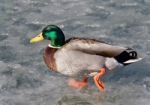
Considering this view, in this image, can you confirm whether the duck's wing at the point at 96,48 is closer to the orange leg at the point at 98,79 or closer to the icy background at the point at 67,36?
the orange leg at the point at 98,79

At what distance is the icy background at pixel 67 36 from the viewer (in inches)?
213

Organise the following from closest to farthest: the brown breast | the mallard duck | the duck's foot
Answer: the mallard duck
the brown breast
the duck's foot

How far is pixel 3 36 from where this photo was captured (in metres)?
6.88

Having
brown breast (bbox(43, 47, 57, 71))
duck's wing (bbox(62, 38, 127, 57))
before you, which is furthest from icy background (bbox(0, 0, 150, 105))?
duck's wing (bbox(62, 38, 127, 57))

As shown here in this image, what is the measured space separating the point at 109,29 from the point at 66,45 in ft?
5.58

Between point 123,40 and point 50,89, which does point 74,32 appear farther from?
point 50,89

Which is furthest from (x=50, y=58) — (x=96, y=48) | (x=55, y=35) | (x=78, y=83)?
(x=96, y=48)

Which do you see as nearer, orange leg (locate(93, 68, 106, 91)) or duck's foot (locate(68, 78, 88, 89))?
orange leg (locate(93, 68, 106, 91))

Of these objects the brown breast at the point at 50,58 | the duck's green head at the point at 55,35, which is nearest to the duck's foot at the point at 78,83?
the brown breast at the point at 50,58

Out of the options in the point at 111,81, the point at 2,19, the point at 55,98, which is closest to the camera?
the point at 55,98

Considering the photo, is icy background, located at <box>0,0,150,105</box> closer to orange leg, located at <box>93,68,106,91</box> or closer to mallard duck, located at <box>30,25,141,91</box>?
orange leg, located at <box>93,68,106,91</box>

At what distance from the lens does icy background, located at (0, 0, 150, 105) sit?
540 centimetres

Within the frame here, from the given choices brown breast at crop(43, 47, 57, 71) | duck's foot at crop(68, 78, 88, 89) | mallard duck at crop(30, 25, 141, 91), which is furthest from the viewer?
duck's foot at crop(68, 78, 88, 89)

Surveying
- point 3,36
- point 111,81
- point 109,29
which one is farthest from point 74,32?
point 111,81
